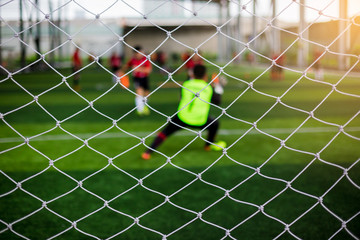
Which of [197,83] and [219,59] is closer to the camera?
[197,83]

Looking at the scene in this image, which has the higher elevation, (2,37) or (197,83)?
(197,83)

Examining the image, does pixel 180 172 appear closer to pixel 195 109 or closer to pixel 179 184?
pixel 179 184

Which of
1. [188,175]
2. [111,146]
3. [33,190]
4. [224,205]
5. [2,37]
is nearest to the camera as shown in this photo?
[224,205]

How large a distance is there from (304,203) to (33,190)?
7.81ft

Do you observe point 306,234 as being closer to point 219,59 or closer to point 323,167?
point 323,167

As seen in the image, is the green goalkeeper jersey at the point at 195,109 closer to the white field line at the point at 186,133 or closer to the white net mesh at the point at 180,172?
the white net mesh at the point at 180,172

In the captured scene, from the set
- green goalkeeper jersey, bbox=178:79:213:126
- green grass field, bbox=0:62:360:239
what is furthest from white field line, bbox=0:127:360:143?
green goalkeeper jersey, bbox=178:79:213:126

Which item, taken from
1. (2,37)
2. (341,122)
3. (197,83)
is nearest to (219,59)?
(2,37)

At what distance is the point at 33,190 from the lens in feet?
11.1

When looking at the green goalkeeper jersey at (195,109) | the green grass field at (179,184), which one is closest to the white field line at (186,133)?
the green grass field at (179,184)

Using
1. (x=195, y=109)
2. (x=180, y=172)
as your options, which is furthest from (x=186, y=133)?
(x=180, y=172)

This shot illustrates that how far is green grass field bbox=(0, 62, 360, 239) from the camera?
2.56 metres

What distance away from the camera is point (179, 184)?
349 centimetres

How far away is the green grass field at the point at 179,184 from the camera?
8.41ft
